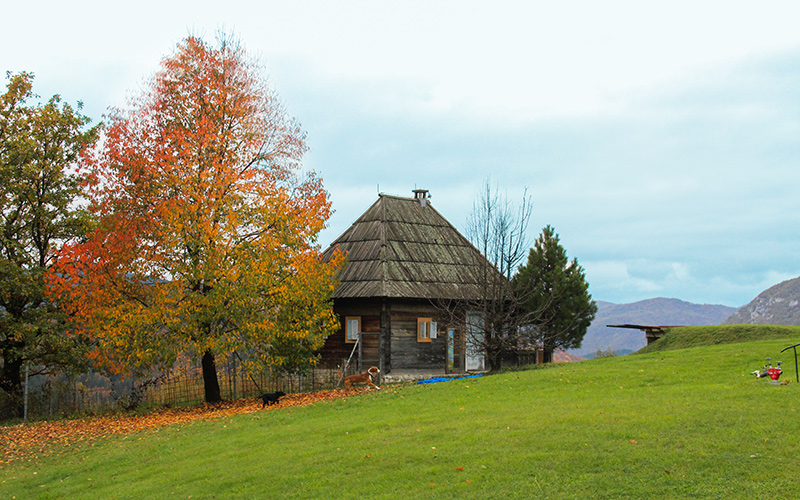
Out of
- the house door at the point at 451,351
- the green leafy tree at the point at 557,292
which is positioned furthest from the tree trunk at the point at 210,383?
the green leafy tree at the point at 557,292

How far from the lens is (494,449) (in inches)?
420

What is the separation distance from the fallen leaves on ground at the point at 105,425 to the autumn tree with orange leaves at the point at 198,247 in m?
1.31

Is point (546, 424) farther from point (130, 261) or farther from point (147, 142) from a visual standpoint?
point (147, 142)

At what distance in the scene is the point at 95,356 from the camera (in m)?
20.7

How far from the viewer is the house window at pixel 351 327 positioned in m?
27.6

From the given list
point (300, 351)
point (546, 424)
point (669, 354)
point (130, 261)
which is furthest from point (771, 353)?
point (130, 261)

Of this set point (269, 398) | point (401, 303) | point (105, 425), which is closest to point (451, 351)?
point (401, 303)

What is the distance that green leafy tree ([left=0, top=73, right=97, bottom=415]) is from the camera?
877 inches

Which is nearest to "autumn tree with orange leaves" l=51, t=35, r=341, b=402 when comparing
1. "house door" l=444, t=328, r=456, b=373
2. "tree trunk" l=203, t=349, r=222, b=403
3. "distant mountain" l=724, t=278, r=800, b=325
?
"tree trunk" l=203, t=349, r=222, b=403

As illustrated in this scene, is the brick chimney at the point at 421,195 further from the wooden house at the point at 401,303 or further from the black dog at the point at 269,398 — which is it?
the black dog at the point at 269,398

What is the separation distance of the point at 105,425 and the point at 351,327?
10678mm

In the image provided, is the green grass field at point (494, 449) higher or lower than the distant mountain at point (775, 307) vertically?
lower

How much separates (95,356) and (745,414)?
59.8ft

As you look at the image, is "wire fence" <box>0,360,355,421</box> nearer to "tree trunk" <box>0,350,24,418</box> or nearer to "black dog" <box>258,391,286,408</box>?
"tree trunk" <box>0,350,24,418</box>
